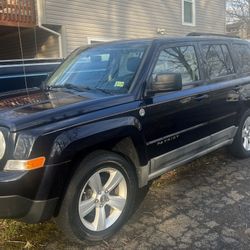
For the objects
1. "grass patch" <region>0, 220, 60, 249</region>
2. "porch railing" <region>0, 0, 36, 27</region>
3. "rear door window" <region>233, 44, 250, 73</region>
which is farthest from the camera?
"porch railing" <region>0, 0, 36, 27</region>

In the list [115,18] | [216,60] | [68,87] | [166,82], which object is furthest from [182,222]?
[115,18]

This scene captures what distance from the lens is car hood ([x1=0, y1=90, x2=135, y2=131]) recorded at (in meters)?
2.97

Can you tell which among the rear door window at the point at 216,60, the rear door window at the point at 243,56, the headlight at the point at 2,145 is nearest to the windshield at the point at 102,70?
the rear door window at the point at 216,60

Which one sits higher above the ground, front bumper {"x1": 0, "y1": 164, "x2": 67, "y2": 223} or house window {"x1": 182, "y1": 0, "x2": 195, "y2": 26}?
house window {"x1": 182, "y1": 0, "x2": 195, "y2": 26}

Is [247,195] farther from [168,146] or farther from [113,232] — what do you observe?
[113,232]

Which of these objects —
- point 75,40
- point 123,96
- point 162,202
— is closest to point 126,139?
point 123,96

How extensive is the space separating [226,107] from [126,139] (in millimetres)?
1958

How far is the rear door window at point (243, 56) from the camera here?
5376 mm

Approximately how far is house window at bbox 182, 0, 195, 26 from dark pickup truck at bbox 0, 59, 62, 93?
37.6 feet

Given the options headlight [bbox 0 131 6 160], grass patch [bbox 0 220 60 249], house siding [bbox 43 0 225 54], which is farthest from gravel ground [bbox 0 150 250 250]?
house siding [bbox 43 0 225 54]

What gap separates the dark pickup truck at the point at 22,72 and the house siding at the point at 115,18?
5.61 metres

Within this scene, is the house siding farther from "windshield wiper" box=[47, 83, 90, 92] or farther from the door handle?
the door handle

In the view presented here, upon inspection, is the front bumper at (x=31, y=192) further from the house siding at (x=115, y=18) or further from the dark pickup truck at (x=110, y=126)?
the house siding at (x=115, y=18)

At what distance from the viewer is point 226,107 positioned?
16.4 ft
